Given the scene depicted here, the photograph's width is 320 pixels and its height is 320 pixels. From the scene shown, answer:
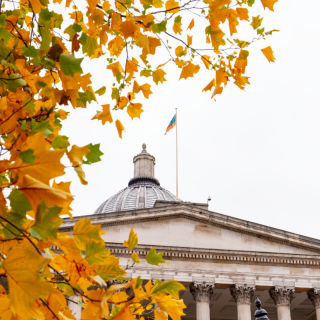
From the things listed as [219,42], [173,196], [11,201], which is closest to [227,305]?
[173,196]

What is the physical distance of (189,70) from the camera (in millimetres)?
4336

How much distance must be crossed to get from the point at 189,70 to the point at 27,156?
287cm

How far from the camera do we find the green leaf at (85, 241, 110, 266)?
2.29 m

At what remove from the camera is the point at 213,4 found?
3588mm

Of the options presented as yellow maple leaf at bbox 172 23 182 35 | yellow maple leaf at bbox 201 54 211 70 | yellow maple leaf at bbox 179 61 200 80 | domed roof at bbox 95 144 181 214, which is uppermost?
domed roof at bbox 95 144 181 214

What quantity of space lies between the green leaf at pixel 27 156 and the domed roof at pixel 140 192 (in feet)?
143

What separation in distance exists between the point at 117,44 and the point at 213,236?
20125mm

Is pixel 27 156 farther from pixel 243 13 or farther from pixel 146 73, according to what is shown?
pixel 146 73

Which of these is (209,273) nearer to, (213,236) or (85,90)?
(213,236)

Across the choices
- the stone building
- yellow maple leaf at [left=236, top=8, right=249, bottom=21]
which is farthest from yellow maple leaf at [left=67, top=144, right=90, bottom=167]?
the stone building

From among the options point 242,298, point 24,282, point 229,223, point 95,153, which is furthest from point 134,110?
point 229,223

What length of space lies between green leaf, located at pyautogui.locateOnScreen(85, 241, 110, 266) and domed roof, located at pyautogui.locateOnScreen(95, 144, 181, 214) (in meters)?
42.8

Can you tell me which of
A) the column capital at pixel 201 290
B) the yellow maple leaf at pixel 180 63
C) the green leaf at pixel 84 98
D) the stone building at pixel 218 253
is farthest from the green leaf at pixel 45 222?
the column capital at pixel 201 290

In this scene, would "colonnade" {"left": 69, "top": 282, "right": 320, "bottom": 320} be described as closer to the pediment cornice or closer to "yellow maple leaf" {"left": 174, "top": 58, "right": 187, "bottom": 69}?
the pediment cornice
